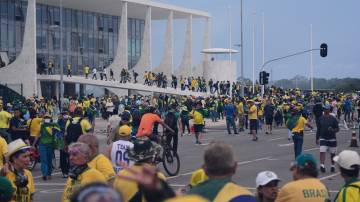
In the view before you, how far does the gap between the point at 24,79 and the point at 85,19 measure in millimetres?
18548

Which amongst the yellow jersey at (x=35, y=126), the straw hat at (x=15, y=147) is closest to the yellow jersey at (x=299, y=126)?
the yellow jersey at (x=35, y=126)

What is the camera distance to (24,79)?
56781mm

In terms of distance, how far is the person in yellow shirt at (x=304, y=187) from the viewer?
6.13 meters

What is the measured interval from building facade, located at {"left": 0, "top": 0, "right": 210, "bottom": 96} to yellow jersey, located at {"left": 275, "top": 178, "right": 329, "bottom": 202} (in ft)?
166

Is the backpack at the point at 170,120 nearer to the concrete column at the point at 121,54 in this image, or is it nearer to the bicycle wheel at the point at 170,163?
the bicycle wheel at the point at 170,163

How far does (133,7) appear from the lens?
73.4 metres

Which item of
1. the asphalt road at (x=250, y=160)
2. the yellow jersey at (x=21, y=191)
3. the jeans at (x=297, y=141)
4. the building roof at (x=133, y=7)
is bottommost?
the asphalt road at (x=250, y=160)

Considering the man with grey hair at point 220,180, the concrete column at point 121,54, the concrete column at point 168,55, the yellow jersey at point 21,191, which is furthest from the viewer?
the concrete column at point 168,55

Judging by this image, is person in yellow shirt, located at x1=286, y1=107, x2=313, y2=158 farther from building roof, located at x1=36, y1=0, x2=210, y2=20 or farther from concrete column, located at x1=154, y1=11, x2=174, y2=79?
concrete column, located at x1=154, y1=11, x2=174, y2=79

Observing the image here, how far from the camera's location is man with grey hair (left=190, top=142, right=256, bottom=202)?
4.92 metres

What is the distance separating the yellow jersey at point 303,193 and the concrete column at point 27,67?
5117 centimetres

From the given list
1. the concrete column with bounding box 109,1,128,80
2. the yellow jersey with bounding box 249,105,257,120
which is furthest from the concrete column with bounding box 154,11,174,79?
the yellow jersey with bounding box 249,105,257,120

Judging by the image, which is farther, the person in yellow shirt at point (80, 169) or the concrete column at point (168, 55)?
the concrete column at point (168, 55)

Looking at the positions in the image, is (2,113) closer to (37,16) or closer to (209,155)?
(209,155)
